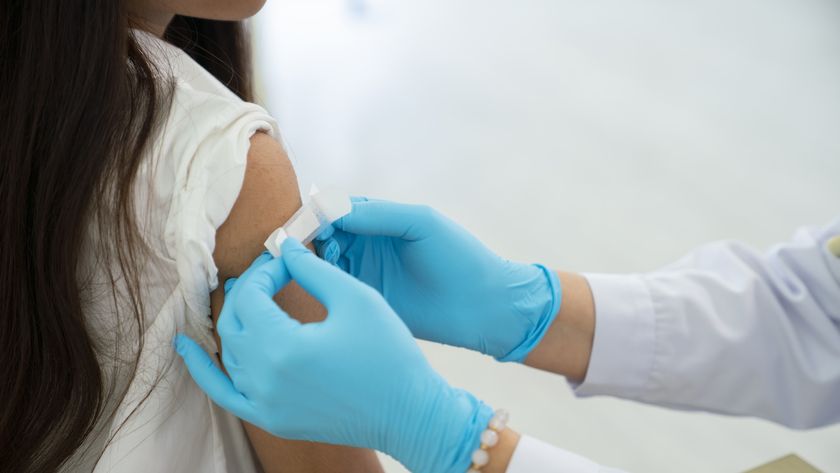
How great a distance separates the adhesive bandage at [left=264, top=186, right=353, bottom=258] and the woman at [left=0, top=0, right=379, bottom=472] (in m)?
0.02

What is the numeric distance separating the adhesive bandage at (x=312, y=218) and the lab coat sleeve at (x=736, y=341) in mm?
520

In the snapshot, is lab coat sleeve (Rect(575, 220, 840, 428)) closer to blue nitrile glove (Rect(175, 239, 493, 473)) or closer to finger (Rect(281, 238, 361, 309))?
blue nitrile glove (Rect(175, 239, 493, 473))

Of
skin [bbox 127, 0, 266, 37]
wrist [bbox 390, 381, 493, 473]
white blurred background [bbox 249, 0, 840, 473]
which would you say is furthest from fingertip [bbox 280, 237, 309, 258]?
Result: white blurred background [bbox 249, 0, 840, 473]

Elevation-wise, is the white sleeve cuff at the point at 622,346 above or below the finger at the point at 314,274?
below

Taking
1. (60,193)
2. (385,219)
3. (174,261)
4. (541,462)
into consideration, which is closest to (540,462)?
(541,462)

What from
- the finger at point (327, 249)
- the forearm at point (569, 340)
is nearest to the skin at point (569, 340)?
the forearm at point (569, 340)

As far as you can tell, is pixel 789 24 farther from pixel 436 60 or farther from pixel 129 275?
pixel 129 275

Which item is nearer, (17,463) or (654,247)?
(17,463)

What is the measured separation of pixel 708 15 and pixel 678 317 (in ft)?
10.8

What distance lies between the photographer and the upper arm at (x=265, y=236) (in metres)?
0.88

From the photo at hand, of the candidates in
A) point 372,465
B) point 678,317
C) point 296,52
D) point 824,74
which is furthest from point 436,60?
point 372,465

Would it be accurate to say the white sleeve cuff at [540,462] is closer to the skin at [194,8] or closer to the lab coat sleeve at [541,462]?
the lab coat sleeve at [541,462]

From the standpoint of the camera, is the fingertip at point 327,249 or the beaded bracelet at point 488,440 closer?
the beaded bracelet at point 488,440

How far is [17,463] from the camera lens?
2.94 ft
